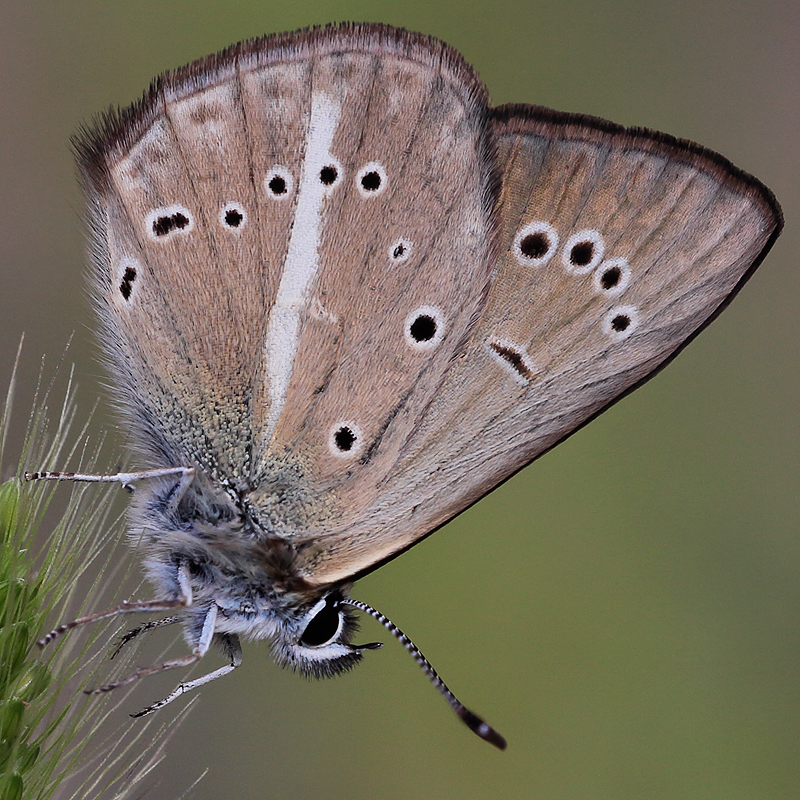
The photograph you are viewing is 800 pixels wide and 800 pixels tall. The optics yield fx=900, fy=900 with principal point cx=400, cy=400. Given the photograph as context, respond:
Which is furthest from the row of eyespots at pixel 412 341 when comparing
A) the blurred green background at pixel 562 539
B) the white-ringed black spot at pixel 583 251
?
the blurred green background at pixel 562 539

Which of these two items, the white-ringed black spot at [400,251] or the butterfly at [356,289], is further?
the white-ringed black spot at [400,251]

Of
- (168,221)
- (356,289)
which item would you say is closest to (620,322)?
(356,289)

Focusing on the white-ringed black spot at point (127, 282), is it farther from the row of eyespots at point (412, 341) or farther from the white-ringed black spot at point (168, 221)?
the row of eyespots at point (412, 341)

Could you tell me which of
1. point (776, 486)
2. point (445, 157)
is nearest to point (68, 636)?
point (445, 157)

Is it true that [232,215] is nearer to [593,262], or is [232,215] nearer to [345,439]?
[345,439]

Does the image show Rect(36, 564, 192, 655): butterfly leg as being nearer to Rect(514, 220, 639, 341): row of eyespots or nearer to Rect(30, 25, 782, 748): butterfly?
Rect(30, 25, 782, 748): butterfly
